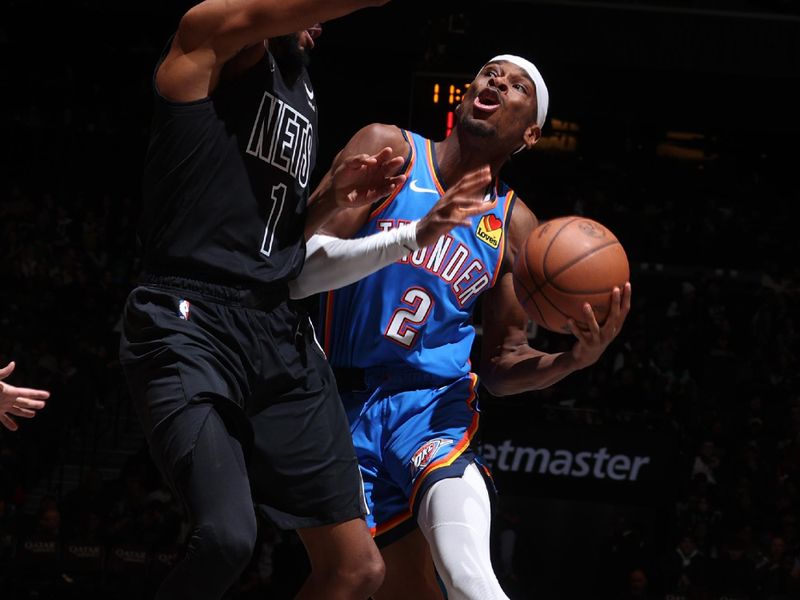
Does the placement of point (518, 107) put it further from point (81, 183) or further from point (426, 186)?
point (81, 183)

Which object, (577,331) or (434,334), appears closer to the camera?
(577,331)

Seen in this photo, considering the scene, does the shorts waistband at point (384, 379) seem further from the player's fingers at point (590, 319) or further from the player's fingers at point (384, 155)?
the player's fingers at point (384, 155)

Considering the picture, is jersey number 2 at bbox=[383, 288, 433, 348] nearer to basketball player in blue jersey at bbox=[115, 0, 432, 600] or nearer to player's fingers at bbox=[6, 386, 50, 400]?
basketball player in blue jersey at bbox=[115, 0, 432, 600]

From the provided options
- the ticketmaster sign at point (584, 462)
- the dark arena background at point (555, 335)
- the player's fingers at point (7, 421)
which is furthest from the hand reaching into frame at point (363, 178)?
the ticketmaster sign at point (584, 462)

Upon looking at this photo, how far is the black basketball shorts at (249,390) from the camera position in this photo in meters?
3.16

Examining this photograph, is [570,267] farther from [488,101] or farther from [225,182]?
[225,182]

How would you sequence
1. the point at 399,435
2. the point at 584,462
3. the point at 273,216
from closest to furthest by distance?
the point at 273,216 → the point at 399,435 → the point at 584,462

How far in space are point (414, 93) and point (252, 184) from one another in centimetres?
534

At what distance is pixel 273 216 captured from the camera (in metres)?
3.44

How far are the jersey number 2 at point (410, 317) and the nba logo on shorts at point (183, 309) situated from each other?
116 cm

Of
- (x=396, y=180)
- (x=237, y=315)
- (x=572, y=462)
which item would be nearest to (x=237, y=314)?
(x=237, y=315)

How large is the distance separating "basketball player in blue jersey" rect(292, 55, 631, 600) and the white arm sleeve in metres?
0.34

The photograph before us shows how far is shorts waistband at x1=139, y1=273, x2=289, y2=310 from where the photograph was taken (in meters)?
3.32

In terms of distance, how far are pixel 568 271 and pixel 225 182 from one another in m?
1.24
